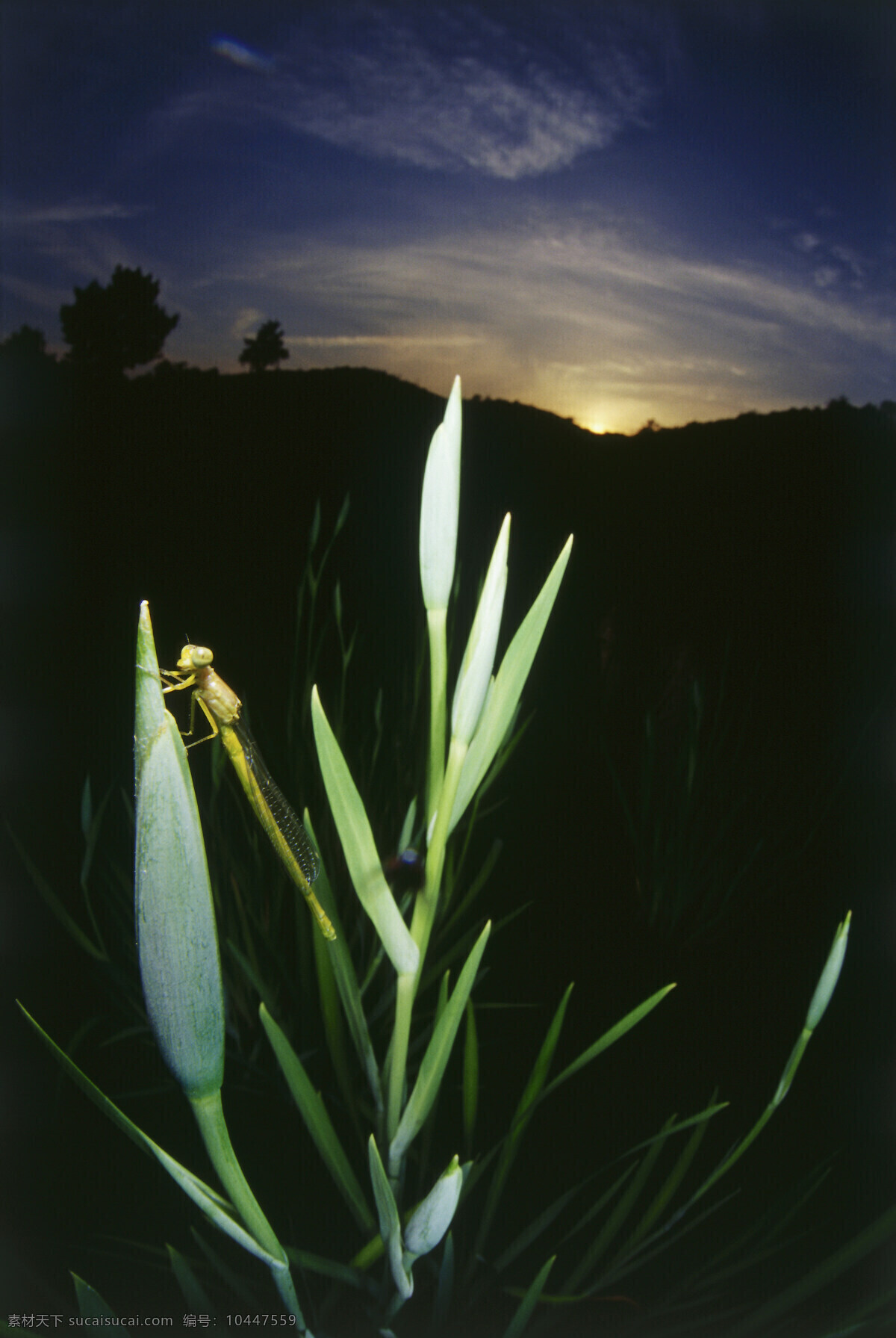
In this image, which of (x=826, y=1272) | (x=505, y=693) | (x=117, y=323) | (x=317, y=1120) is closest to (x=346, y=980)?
(x=317, y=1120)

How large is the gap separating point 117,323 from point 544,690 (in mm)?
392

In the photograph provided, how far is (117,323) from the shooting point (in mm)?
414

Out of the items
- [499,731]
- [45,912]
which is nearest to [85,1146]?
[45,912]

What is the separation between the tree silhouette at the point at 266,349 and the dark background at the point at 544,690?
0.02 m

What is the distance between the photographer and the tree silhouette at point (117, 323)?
0.40 m

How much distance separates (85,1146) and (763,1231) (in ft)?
1.38

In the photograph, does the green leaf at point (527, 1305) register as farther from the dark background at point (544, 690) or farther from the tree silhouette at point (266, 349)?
the tree silhouette at point (266, 349)

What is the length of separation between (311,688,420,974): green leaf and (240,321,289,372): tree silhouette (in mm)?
266

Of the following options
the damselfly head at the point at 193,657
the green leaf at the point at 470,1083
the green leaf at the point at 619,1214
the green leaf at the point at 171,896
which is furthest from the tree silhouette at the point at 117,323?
the green leaf at the point at 619,1214

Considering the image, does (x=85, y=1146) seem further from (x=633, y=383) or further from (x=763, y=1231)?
(x=633, y=383)

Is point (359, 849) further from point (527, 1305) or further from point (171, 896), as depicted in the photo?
point (527, 1305)

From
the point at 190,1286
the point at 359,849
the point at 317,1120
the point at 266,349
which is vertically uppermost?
the point at 266,349

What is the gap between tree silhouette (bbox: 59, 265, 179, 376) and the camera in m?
0.40

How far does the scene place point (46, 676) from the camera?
0.45 meters
